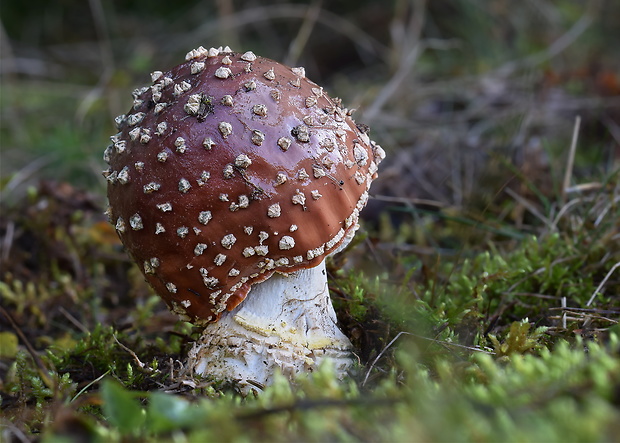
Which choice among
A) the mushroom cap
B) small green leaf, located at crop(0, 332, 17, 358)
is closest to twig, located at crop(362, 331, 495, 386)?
the mushroom cap

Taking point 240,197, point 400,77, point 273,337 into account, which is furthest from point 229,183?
point 400,77

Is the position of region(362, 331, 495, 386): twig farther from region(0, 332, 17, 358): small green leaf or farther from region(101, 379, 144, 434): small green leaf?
region(0, 332, 17, 358): small green leaf

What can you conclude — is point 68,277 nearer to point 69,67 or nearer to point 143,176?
point 143,176

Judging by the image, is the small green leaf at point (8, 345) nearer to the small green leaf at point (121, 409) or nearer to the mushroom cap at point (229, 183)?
the mushroom cap at point (229, 183)

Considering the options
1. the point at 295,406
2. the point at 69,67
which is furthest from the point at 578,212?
the point at 69,67

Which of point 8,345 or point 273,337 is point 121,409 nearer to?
point 273,337

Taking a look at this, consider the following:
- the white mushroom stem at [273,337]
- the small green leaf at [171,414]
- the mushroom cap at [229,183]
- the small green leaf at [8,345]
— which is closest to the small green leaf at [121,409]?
the small green leaf at [171,414]
